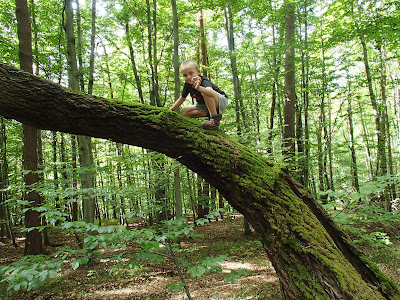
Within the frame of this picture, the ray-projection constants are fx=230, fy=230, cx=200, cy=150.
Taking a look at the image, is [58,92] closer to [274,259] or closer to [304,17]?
[274,259]

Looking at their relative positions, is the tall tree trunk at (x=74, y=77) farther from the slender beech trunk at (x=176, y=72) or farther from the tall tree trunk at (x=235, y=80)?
the tall tree trunk at (x=235, y=80)

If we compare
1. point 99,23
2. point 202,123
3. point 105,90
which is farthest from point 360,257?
point 105,90

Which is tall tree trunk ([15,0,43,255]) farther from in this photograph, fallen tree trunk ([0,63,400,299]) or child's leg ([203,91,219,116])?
child's leg ([203,91,219,116])

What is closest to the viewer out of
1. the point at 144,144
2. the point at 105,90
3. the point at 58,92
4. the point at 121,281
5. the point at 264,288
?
the point at 58,92

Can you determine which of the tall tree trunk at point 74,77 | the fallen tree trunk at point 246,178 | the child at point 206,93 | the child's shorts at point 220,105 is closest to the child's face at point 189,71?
the child at point 206,93

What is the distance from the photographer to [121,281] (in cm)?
657

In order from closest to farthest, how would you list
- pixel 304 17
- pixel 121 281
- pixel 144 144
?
pixel 144 144, pixel 121 281, pixel 304 17

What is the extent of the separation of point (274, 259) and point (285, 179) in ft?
2.55

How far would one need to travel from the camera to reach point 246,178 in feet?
7.34

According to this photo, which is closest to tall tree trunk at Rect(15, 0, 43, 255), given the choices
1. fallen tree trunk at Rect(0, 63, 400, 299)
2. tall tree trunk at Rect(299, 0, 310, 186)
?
fallen tree trunk at Rect(0, 63, 400, 299)

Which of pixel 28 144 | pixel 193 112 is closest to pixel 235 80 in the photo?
pixel 193 112

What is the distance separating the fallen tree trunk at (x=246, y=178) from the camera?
186 cm

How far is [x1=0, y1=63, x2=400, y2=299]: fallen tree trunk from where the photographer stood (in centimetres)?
186

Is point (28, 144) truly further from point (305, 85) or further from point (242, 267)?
point (305, 85)
